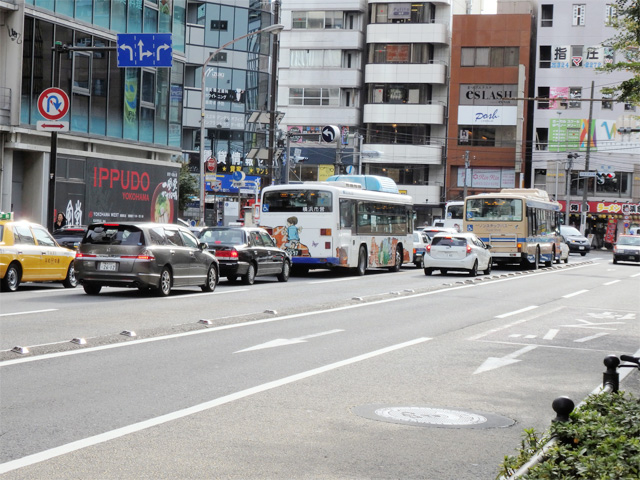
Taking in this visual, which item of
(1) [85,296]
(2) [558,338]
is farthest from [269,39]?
(2) [558,338]

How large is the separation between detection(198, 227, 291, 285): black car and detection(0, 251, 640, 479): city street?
5310 mm

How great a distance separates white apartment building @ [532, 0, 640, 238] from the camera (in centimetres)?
8338

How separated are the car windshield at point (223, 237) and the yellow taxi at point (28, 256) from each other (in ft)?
14.5

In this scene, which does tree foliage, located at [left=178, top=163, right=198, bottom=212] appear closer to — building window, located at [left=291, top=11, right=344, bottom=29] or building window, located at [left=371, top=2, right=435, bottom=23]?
building window, located at [left=291, top=11, right=344, bottom=29]

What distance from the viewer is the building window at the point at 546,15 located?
8475 centimetres

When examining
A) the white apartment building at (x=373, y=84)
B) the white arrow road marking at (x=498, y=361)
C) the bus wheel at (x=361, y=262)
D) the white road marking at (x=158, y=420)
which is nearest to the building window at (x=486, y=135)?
the white apartment building at (x=373, y=84)

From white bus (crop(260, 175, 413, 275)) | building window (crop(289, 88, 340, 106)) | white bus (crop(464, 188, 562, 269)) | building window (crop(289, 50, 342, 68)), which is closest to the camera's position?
white bus (crop(260, 175, 413, 275))

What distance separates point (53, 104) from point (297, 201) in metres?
9.36

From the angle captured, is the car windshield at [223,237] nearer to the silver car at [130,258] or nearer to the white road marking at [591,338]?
the silver car at [130,258]

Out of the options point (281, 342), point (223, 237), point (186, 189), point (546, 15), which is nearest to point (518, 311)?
point (281, 342)

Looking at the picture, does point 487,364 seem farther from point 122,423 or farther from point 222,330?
point 122,423

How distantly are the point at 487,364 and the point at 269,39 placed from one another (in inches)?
2866

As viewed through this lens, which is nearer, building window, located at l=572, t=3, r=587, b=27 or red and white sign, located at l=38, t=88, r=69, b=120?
red and white sign, located at l=38, t=88, r=69, b=120

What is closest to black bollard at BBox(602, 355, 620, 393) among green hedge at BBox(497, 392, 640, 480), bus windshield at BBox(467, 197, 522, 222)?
green hedge at BBox(497, 392, 640, 480)
